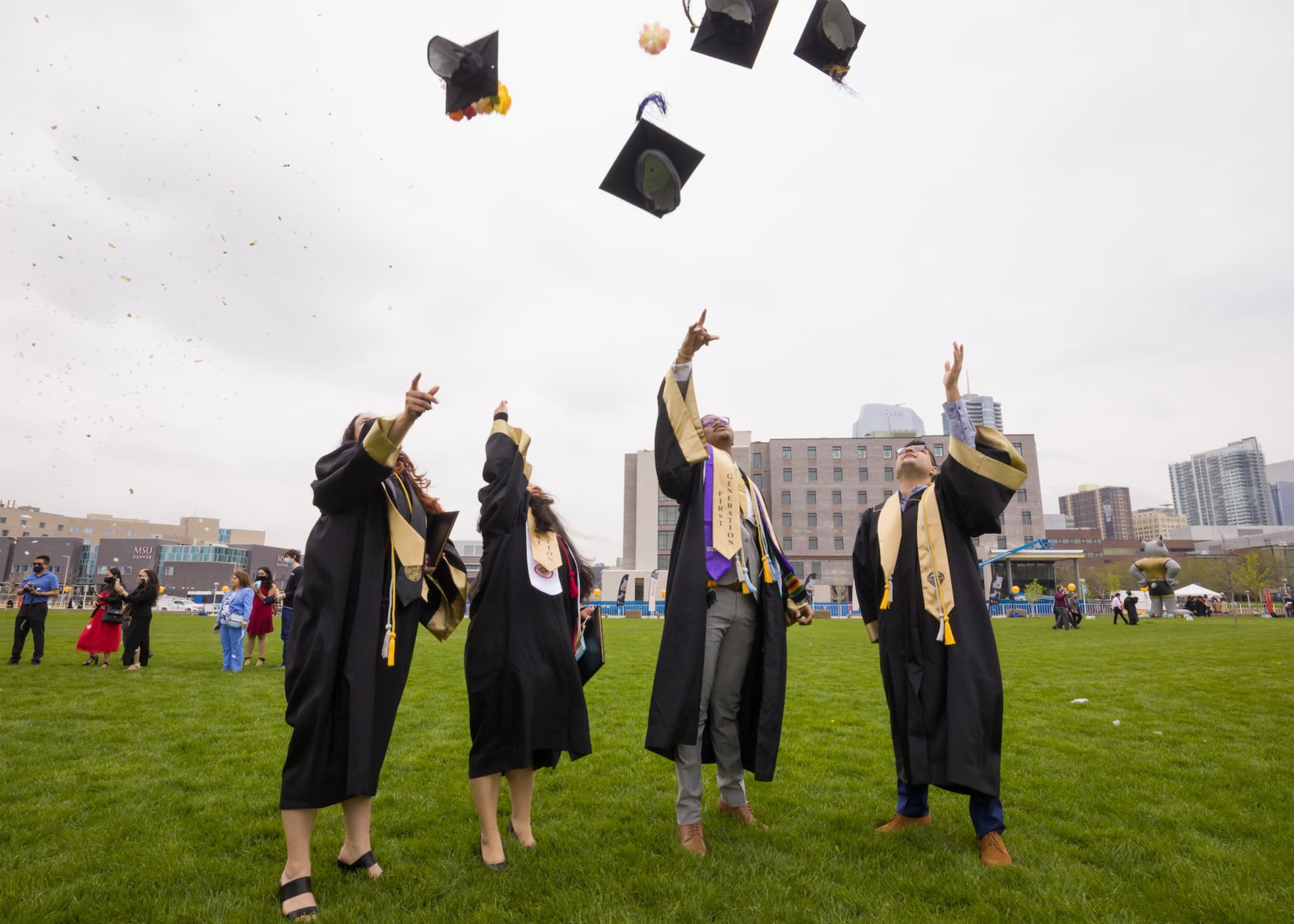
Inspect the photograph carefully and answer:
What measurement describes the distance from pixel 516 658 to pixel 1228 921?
313 centimetres

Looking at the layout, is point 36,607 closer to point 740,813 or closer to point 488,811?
point 488,811

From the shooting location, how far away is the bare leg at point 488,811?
342 cm

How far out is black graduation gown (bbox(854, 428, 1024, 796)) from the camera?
345 centimetres

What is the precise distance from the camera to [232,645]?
11.7m

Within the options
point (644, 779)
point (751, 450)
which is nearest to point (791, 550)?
point (751, 450)

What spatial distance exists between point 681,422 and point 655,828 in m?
2.30

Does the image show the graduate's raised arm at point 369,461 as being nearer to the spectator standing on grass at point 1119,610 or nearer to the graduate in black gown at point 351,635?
the graduate in black gown at point 351,635

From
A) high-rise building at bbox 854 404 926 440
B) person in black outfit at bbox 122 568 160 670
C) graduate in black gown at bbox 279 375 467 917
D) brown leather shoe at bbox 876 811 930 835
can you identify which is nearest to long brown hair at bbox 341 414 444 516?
graduate in black gown at bbox 279 375 467 917

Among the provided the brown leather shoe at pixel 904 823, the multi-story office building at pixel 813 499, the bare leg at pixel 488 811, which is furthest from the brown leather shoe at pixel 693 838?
the multi-story office building at pixel 813 499

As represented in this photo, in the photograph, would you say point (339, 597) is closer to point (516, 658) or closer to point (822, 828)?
point (516, 658)

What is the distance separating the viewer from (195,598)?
70.6m

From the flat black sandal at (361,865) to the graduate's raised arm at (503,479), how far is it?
1.62 metres

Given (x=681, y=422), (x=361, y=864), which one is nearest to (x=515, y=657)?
(x=361, y=864)

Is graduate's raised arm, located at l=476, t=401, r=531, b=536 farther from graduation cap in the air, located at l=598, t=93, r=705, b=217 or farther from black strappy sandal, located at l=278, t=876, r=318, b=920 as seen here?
graduation cap in the air, located at l=598, t=93, r=705, b=217
